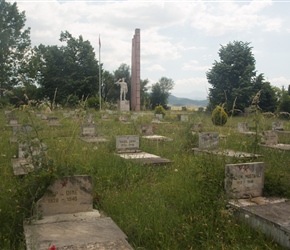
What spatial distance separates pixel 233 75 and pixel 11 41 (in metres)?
22.6

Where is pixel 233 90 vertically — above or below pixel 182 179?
above

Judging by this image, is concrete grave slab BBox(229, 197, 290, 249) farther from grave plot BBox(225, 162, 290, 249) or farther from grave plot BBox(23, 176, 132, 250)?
grave plot BBox(23, 176, 132, 250)

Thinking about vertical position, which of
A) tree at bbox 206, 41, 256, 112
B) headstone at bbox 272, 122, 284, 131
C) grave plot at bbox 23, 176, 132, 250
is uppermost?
tree at bbox 206, 41, 256, 112

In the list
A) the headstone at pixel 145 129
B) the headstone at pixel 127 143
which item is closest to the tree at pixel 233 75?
the headstone at pixel 145 129

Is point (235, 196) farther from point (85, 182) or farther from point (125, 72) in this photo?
point (125, 72)

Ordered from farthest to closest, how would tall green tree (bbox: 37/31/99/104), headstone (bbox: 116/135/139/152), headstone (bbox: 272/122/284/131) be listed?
tall green tree (bbox: 37/31/99/104), headstone (bbox: 272/122/284/131), headstone (bbox: 116/135/139/152)

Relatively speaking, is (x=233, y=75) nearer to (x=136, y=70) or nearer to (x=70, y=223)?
(x=136, y=70)

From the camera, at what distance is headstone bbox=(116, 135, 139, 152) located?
27.0 ft

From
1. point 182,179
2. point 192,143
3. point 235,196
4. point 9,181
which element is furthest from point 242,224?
point 192,143

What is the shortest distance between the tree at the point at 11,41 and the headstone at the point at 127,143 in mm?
28396

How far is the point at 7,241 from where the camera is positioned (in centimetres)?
331

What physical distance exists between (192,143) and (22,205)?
580cm

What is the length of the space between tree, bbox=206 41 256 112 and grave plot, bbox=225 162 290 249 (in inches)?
938

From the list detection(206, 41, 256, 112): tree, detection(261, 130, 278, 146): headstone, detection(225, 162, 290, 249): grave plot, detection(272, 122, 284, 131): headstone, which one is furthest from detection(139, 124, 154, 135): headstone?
detection(206, 41, 256, 112): tree
